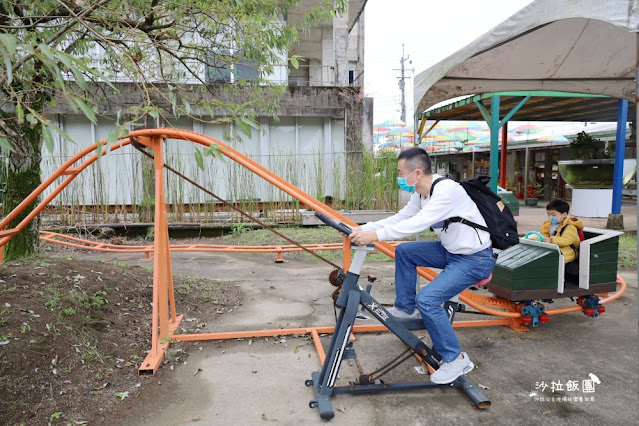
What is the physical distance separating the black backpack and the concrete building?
6.44m

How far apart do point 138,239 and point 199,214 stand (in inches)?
50.1

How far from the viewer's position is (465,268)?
8.83ft

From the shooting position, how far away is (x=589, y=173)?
38.2 ft

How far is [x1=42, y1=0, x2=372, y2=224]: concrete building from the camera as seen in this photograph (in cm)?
867

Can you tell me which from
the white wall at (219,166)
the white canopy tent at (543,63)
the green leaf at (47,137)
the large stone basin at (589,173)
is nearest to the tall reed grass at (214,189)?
the white wall at (219,166)

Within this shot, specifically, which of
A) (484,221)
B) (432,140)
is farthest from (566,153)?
(484,221)

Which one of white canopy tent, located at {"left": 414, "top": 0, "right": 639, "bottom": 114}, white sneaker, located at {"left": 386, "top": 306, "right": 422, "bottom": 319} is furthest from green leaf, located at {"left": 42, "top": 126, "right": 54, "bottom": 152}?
white canopy tent, located at {"left": 414, "top": 0, "right": 639, "bottom": 114}

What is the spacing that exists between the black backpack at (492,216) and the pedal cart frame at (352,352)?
66cm

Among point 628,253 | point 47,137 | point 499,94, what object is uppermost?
point 499,94

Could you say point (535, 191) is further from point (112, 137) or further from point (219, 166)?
point (112, 137)

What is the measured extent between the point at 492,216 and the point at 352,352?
1.24 meters

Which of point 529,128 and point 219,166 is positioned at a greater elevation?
point 529,128

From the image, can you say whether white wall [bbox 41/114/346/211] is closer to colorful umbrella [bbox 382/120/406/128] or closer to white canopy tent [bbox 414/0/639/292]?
white canopy tent [bbox 414/0/639/292]

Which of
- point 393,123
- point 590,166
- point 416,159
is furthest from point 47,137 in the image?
point 393,123
